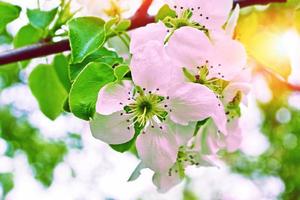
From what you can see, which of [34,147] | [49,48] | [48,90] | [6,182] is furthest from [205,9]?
[34,147]

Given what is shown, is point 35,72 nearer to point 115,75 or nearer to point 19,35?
point 19,35

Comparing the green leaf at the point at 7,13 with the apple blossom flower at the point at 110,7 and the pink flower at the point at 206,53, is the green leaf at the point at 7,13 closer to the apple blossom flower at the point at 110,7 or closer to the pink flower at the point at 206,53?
the apple blossom flower at the point at 110,7

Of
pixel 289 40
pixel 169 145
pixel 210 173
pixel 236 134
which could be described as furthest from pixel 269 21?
pixel 210 173

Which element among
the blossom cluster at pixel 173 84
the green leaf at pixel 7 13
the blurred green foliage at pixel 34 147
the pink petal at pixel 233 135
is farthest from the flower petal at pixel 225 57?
the blurred green foliage at pixel 34 147

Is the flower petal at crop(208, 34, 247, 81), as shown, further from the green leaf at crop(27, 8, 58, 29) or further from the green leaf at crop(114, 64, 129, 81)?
the green leaf at crop(27, 8, 58, 29)

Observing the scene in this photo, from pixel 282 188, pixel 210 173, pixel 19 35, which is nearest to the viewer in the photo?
pixel 19 35

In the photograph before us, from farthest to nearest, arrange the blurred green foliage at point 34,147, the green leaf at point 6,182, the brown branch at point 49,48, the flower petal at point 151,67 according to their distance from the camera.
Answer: the blurred green foliage at point 34,147, the green leaf at point 6,182, the brown branch at point 49,48, the flower petal at point 151,67

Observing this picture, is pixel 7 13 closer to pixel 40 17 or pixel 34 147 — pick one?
pixel 40 17
